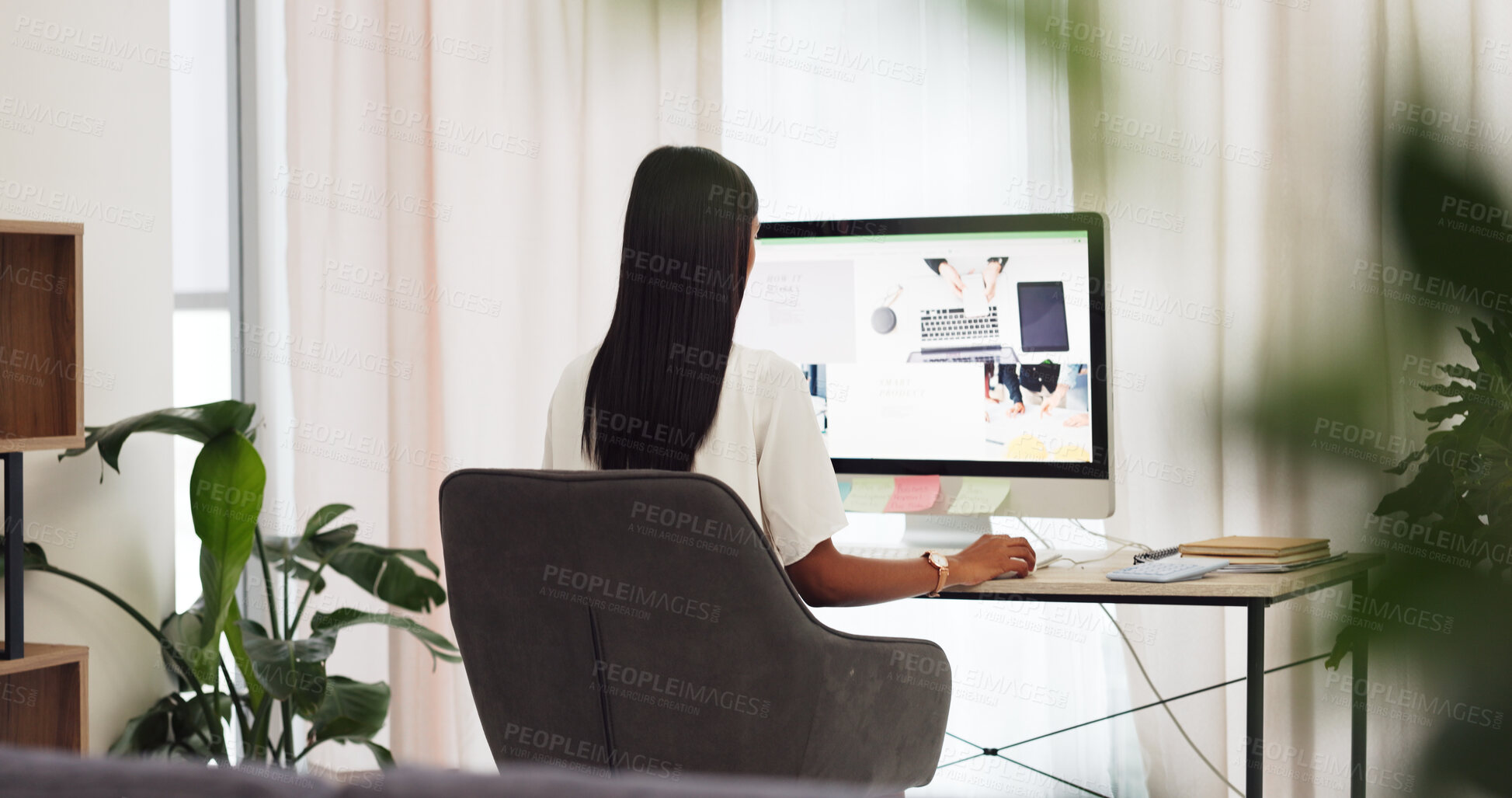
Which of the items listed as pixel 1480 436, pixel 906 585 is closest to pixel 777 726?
pixel 906 585

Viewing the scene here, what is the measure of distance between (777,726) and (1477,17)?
1.96 meters

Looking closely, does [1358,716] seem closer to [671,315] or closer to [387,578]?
[671,315]

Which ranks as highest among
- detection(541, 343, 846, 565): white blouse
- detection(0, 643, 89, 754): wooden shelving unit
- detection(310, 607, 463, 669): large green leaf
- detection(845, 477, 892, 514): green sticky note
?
detection(541, 343, 846, 565): white blouse

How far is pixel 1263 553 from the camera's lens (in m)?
1.76

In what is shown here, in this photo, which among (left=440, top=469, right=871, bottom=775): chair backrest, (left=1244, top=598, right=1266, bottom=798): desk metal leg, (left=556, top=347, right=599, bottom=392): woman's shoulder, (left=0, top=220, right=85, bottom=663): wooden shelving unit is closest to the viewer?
(left=440, top=469, right=871, bottom=775): chair backrest

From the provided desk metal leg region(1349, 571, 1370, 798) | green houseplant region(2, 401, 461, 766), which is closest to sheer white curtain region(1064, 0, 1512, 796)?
desk metal leg region(1349, 571, 1370, 798)

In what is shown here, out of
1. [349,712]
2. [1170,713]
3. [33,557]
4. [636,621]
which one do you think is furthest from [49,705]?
[1170,713]

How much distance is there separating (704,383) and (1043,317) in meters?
0.79

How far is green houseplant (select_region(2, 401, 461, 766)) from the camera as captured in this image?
7.23 feet

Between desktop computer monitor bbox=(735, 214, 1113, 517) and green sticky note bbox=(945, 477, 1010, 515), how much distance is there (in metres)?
0.02

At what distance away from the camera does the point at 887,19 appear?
2.56 metres

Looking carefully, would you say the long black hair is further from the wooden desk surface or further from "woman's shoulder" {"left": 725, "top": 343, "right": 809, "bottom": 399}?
the wooden desk surface

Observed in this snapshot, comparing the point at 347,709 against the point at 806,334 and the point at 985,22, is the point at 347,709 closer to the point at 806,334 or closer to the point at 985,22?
the point at 806,334

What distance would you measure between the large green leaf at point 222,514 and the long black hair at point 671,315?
103 cm
